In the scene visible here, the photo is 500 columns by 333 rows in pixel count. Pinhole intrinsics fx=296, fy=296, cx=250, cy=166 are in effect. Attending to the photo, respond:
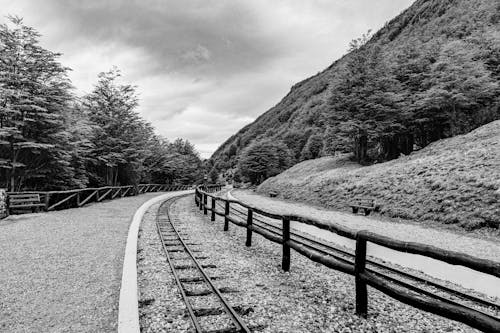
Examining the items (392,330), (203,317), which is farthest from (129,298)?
(392,330)

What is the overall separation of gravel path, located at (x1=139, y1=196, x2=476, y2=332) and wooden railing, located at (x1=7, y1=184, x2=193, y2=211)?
9597 mm

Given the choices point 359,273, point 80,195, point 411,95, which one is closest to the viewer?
point 359,273

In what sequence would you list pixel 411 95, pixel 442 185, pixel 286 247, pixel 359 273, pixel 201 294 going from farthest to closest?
pixel 411 95
pixel 442 185
pixel 286 247
pixel 201 294
pixel 359 273

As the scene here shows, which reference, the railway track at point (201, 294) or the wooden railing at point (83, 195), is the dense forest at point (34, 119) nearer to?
the wooden railing at point (83, 195)

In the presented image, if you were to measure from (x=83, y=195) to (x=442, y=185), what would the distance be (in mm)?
22013

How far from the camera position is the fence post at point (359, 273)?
4.12m

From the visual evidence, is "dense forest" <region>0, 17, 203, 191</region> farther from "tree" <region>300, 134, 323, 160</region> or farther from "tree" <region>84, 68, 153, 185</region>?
"tree" <region>300, 134, 323, 160</region>

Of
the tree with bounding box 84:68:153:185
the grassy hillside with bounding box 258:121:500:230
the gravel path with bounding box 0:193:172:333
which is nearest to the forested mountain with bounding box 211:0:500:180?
the grassy hillside with bounding box 258:121:500:230

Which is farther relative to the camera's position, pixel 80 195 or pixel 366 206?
pixel 80 195

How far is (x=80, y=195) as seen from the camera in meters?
20.8

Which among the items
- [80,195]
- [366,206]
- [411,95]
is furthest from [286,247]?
[411,95]

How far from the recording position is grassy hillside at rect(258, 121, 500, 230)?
38.5ft

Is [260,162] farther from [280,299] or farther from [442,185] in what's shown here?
[280,299]

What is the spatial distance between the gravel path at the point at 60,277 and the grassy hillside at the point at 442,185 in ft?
40.1
